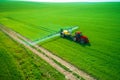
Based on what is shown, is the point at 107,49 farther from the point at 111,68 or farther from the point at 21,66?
the point at 21,66

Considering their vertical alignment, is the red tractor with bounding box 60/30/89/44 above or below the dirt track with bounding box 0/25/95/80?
above

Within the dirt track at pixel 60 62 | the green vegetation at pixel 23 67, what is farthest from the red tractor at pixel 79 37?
the green vegetation at pixel 23 67

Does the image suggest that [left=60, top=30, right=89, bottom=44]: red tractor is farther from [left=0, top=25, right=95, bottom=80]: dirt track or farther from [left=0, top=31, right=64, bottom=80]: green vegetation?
[left=0, top=31, right=64, bottom=80]: green vegetation

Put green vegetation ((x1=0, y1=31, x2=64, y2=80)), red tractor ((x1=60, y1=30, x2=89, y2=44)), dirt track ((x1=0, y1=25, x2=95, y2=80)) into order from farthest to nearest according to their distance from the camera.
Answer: red tractor ((x1=60, y1=30, x2=89, y2=44)) → green vegetation ((x1=0, y1=31, x2=64, y2=80)) → dirt track ((x1=0, y1=25, x2=95, y2=80))

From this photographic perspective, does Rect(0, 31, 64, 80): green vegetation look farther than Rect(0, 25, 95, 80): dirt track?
Yes

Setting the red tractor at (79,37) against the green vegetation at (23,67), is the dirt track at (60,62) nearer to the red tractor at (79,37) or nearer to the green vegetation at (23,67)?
the green vegetation at (23,67)

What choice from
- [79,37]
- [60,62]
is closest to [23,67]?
[60,62]

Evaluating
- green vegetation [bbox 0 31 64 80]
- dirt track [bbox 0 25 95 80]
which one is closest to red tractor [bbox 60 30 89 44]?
dirt track [bbox 0 25 95 80]

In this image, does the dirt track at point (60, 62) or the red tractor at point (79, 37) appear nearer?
the dirt track at point (60, 62)

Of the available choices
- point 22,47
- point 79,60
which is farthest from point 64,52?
Answer: point 22,47

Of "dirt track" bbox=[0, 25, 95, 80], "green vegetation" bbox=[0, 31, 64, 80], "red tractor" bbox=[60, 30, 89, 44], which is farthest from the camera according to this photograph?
"red tractor" bbox=[60, 30, 89, 44]
